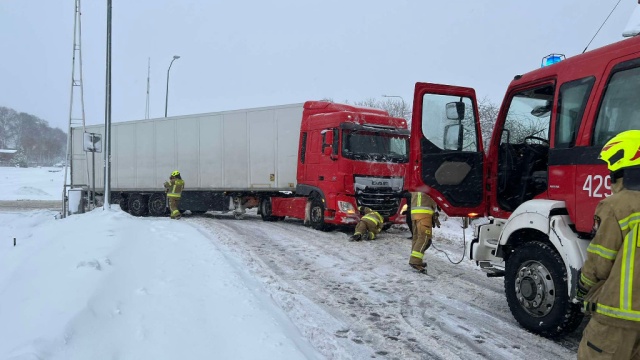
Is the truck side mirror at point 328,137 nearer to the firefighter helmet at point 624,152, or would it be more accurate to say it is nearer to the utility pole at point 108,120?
the utility pole at point 108,120

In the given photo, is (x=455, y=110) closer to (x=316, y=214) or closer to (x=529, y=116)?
(x=529, y=116)

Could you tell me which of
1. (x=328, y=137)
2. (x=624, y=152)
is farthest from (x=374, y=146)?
(x=624, y=152)

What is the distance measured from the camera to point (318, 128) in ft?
40.0

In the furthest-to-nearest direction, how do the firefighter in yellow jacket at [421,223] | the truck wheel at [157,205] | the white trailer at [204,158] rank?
the truck wheel at [157,205] < the white trailer at [204,158] < the firefighter in yellow jacket at [421,223]

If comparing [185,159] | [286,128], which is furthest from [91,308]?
[185,159]

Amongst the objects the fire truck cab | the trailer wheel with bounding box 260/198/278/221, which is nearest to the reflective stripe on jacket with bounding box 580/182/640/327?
the fire truck cab

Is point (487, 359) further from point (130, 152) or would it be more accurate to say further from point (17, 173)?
point (17, 173)

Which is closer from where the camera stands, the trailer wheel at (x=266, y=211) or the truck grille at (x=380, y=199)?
the truck grille at (x=380, y=199)

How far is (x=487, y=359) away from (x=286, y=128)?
1074cm

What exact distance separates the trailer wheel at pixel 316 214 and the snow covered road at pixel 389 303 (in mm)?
2370

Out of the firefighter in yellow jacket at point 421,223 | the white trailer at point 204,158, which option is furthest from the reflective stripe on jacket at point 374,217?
the white trailer at point 204,158

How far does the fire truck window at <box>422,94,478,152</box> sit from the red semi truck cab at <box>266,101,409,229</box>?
5.34 metres

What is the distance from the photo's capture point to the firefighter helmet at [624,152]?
241 centimetres

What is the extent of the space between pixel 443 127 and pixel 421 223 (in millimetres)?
1780
